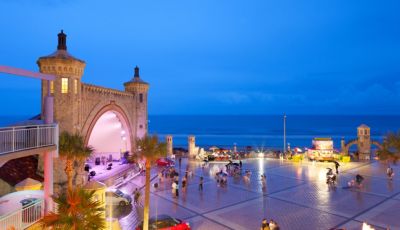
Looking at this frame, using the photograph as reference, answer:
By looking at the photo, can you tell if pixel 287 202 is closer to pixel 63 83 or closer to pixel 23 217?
pixel 23 217

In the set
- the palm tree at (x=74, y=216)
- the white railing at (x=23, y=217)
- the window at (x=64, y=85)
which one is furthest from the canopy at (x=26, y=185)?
the palm tree at (x=74, y=216)

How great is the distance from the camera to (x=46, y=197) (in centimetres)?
1252

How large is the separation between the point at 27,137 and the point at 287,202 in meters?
15.0

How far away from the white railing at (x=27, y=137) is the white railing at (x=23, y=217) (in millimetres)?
2122

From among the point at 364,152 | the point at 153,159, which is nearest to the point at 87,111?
the point at 153,159

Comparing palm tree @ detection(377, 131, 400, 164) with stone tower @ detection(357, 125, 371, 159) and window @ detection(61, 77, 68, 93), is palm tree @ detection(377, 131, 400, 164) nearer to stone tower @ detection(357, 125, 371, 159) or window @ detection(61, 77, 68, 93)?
stone tower @ detection(357, 125, 371, 159)

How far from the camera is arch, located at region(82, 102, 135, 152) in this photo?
25.7m

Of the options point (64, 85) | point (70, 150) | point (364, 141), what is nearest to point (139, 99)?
point (64, 85)

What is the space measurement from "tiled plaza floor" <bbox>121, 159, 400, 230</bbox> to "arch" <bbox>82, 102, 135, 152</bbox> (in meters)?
7.78

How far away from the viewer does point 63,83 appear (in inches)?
888

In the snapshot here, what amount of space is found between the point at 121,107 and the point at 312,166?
22.0 meters

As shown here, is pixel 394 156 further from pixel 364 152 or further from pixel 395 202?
pixel 364 152

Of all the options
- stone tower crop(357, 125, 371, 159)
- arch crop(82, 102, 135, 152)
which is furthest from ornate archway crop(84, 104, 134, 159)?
stone tower crop(357, 125, 371, 159)

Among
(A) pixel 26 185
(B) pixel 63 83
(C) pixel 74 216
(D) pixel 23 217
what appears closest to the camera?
(C) pixel 74 216
